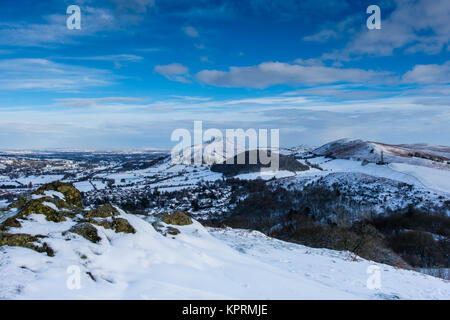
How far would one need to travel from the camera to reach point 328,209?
70.5m

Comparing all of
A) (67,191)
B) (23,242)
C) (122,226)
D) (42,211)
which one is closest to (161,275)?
(122,226)

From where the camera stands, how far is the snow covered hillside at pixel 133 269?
6.58m

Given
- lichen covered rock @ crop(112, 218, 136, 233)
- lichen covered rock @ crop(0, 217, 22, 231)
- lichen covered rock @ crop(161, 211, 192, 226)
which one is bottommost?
lichen covered rock @ crop(161, 211, 192, 226)

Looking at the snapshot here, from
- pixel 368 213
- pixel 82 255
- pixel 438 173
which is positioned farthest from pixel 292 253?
pixel 438 173

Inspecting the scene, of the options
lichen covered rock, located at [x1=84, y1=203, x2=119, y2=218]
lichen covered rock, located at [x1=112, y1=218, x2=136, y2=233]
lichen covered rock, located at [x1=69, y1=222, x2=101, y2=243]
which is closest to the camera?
lichen covered rock, located at [x1=69, y1=222, x2=101, y2=243]

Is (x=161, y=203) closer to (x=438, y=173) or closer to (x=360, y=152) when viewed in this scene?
(x=438, y=173)

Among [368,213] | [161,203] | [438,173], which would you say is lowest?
[161,203]

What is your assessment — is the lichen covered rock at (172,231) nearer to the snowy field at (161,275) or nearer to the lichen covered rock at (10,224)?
the snowy field at (161,275)

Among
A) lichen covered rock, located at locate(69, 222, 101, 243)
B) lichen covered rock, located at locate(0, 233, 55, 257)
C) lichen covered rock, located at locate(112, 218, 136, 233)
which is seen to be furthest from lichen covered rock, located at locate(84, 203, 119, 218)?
lichen covered rock, located at locate(0, 233, 55, 257)

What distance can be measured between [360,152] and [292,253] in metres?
159

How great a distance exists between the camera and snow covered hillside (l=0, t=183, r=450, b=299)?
6.58 metres

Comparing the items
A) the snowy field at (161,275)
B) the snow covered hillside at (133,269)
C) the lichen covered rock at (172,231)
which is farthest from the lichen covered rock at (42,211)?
the lichen covered rock at (172,231)

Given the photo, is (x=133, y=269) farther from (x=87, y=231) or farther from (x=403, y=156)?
(x=403, y=156)

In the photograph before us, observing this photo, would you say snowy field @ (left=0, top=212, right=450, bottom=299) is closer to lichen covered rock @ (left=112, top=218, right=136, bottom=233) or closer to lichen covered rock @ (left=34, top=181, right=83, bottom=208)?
lichen covered rock @ (left=112, top=218, right=136, bottom=233)
